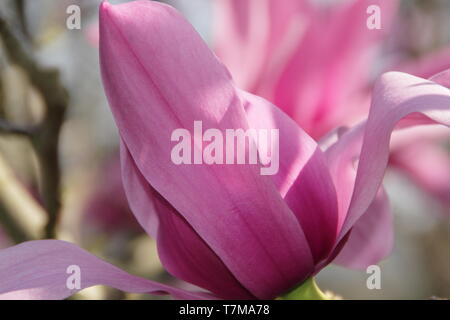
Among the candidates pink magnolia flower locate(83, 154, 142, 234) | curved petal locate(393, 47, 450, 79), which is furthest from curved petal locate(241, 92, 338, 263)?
pink magnolia flower locate(83, 154, 142, 234)

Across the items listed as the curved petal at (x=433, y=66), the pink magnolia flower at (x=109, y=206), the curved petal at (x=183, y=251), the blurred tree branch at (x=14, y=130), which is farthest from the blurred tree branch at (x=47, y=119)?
the pink magnolia flower at (x=109, y=206)

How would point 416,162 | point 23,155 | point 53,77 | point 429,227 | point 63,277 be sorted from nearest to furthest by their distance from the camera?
point 63,277 < point 53,77 < point 416,162 < point 23,155 < point 429,227

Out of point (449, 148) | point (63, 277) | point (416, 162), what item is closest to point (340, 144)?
point (63, 277)

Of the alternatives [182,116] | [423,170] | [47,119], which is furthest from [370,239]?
[423,170]

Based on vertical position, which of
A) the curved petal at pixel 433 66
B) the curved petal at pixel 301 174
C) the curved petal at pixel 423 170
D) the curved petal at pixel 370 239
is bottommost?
the curved petal at pixel 423 170

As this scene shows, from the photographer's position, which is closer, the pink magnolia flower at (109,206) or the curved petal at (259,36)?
the curved petal at (259,36)

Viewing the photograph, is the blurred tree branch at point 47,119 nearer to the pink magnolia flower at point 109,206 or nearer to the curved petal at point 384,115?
the curved petal at point 384,115

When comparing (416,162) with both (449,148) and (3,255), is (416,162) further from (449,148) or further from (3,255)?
(449,148)
